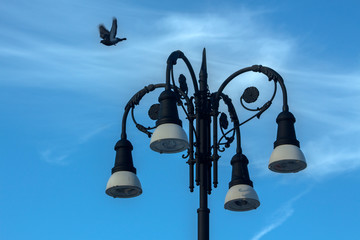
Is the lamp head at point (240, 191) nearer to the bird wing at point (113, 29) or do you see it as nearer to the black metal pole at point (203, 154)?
the black metal pole at point (203, 154)

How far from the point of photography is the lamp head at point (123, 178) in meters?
12.6

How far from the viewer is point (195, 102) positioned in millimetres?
12531

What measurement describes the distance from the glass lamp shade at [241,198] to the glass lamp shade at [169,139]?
138cm

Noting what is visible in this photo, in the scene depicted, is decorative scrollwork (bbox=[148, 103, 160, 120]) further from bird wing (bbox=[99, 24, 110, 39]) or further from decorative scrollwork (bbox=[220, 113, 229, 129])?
bird wing (bbox=[99, 24, 110, 39])

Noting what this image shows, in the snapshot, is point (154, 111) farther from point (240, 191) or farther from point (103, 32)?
point (240, 191)

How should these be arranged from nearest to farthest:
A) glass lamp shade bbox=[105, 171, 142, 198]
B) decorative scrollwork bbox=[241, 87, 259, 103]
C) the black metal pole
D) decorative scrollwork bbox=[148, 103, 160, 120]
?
1. the black metal pole
2. glass lamp shade bbox=[105, 171, 142, 198]
3. decorative scrollwork bbox=[241, 87, 259, 103]
4. decorative scrollwork bbox=[148, 103, 160, 120]

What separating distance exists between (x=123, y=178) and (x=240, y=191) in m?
1.95

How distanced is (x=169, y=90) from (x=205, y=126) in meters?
1.01

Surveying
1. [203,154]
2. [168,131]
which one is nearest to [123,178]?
[203,154]

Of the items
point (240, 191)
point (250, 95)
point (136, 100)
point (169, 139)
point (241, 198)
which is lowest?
point (241, 198)

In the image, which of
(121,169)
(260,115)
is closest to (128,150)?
(121,169)

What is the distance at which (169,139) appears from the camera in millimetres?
11320

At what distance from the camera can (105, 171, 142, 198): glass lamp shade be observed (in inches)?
494

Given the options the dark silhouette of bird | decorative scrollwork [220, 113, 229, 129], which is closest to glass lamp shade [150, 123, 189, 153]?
decorative scrollwork [220, 113, 229, 129]
